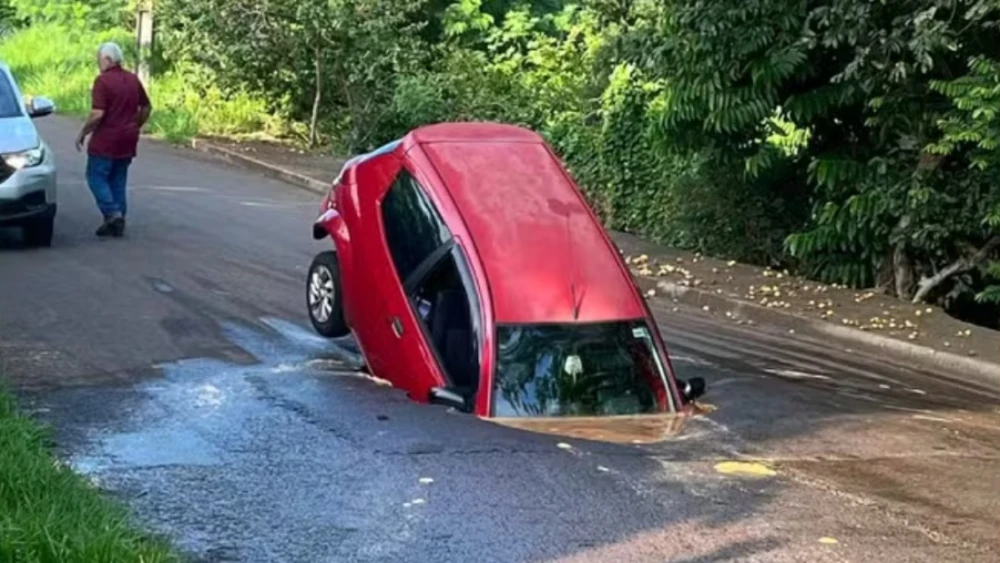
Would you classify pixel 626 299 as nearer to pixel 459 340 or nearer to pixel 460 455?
pixel 459 340

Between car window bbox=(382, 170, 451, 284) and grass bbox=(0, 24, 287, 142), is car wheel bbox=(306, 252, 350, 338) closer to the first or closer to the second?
car window bbox=(382, 170, 451, 284)

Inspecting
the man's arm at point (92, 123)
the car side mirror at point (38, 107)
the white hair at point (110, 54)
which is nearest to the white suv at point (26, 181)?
the car side mirror at point (38, 107)

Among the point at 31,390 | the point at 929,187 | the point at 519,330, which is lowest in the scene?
the point at 31,390

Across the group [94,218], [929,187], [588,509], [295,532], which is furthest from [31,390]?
[929,187]

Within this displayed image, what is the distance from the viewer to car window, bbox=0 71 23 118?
47.2ft

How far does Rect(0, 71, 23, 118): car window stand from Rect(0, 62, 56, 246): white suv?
0.02 meters

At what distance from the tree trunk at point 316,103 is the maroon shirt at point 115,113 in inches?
422

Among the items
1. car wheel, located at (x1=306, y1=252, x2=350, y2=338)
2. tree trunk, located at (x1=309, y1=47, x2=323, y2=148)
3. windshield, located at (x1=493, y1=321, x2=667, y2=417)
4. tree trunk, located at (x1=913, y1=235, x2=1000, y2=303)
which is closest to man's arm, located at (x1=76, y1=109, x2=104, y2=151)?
car wheel, located at (x1=306, y1=252, x2=350, y2=338)

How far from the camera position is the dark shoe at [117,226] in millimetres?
14828

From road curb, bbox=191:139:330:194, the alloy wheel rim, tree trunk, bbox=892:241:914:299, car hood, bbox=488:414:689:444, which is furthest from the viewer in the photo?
road curb, bbox=191:139:330:194

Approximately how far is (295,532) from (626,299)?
3.37 meters

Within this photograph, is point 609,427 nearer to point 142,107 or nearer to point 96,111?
point 96,111

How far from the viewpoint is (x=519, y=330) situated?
8617mm

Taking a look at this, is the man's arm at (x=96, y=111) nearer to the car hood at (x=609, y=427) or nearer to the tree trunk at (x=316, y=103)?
the car hood at (x=609, y=427)
